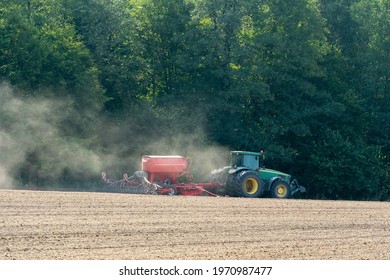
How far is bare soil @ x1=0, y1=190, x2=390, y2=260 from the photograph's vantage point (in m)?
15.9

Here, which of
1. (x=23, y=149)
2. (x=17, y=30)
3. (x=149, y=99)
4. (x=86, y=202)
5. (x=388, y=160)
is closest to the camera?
(x=86, y=202)

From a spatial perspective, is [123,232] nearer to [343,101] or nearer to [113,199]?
[113,199]

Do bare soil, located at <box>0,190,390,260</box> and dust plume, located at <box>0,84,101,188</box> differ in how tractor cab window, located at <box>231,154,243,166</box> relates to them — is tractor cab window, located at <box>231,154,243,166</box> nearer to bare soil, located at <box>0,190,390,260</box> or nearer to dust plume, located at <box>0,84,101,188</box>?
bare soil, located at <box>0,190,390,260</box>

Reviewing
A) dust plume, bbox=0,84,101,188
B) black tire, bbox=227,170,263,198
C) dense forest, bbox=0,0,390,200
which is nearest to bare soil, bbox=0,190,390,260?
black tire, bbox=227,170,263,198

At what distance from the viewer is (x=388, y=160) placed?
48281mm

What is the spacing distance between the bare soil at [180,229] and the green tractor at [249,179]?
3.28 metres

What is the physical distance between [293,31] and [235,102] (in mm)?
5156

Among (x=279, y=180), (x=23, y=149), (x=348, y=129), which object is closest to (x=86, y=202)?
(x=279, y=180)

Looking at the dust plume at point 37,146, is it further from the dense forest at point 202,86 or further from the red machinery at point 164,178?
the red machinery at point 164,178

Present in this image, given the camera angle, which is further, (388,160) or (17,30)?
(388,160)

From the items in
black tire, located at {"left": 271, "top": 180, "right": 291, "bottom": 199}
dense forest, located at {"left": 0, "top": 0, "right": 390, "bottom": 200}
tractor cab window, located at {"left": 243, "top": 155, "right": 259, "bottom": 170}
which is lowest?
black tire, located at {"left": 271, "top": 180, "right": 291, "bottom": 199}

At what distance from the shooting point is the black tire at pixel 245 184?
31.1m

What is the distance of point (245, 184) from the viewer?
31891 mm
